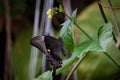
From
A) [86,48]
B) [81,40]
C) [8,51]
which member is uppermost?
[86,48]

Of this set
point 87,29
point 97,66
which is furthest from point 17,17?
point 97,66

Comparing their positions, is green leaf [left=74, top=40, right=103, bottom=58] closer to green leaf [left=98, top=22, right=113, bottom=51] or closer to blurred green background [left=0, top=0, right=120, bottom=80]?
green leaf [left=98, top=22, right=113, bottom=51]

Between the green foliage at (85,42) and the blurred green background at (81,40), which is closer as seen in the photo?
the green foliage at (85,42)

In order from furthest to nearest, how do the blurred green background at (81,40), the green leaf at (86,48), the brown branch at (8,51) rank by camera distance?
the brown branch at (8,51) < the blurred green background at (81,40) < the green leaf at (86,48)

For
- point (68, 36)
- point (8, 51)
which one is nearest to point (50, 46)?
point (68, 36)

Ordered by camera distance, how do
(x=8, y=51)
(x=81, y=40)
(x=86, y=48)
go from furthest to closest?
(x=8, y=51)
(x=81, y=40)
(x=86, y=48)

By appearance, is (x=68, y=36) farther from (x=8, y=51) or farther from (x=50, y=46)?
(x=8, y=51)

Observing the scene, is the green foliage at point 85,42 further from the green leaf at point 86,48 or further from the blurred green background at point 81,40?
the blurred green background at point 81,40

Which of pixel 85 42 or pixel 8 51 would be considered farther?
pixel 8 51

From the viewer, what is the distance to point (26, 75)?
1529 mm

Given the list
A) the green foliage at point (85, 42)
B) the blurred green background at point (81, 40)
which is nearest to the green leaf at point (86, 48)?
the green foliage at point (85, 42)

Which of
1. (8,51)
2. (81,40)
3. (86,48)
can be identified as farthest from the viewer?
(8,51)

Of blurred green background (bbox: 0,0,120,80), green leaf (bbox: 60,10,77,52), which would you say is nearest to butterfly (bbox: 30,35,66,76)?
green leaf (bbox: 60,10,77,52)

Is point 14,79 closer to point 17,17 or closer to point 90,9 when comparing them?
point 17,17
